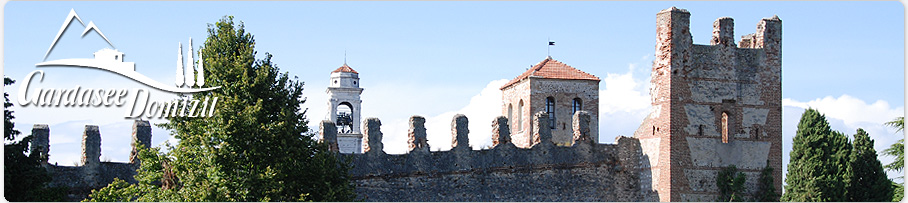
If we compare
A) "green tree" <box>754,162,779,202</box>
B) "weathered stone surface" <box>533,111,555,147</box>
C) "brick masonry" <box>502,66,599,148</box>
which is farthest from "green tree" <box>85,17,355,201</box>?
"brick masonry" <box>502,66,599,148</box>

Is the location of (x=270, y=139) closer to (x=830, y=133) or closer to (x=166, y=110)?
(x=166, y=110)

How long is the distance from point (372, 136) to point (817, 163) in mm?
9402

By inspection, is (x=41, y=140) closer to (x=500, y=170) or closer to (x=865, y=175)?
(x=500, y=170)

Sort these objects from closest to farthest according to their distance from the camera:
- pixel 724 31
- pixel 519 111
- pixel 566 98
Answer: pixel 724 31
pixel 566 98
pixel 519 111

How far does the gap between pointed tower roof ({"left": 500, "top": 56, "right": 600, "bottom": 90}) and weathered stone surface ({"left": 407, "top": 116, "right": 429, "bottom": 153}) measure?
888 cm

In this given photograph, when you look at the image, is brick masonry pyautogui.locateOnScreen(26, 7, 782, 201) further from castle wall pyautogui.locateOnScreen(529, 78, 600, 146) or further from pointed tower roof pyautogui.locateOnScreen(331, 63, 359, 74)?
pointed tower roof pyautogui.locateOnScreen(331, 63, 359, 74)

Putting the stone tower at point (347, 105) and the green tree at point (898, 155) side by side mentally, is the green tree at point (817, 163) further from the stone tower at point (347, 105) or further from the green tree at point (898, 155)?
the stone tower at point (347, 105)

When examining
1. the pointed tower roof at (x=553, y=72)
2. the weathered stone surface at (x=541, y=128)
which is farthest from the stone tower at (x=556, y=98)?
the weathered stone surface at (x=541, y=128)

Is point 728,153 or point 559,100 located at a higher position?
point 559,100

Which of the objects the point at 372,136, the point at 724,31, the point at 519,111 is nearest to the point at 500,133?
the point at 372,136

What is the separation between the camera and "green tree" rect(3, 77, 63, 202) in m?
30.1

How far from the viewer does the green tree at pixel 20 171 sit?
1184 inches

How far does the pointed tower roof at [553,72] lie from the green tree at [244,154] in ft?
39.9

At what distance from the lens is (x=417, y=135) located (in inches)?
1337
